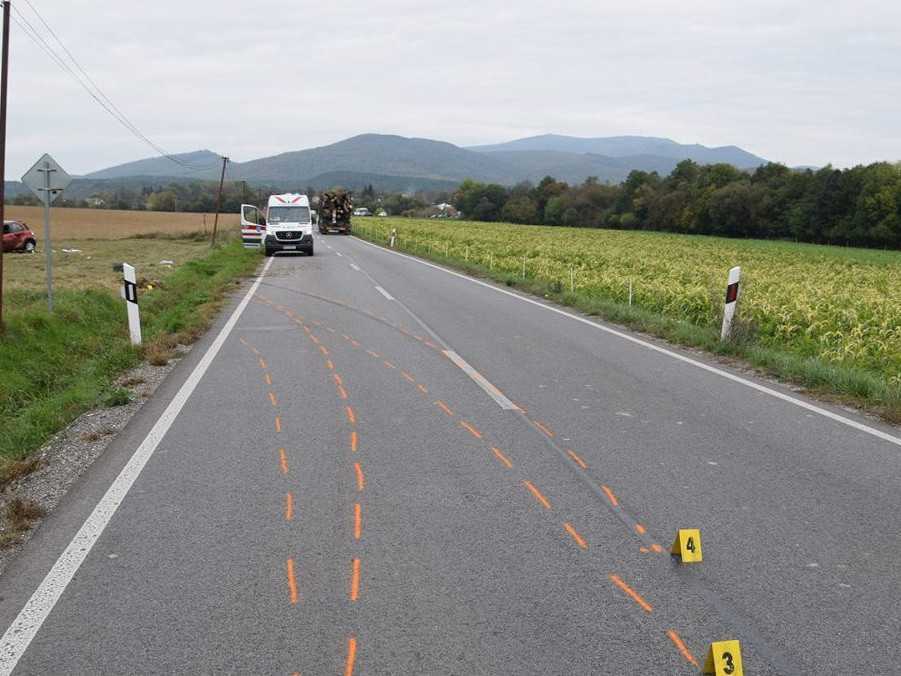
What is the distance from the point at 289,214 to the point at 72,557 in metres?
30.0

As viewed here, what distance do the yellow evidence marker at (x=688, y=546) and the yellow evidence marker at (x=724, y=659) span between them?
1021mm

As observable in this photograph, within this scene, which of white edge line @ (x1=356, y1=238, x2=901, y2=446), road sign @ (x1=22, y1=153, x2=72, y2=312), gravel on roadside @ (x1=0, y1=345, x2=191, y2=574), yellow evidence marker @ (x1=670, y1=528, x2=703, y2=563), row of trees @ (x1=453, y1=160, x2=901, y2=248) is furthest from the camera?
row of trees @ (x1=453, y1=160, x2=901, y2=248)

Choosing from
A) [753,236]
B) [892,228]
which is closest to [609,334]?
[892,228]

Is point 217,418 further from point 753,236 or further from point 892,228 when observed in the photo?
point 753,236

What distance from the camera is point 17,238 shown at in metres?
34.4

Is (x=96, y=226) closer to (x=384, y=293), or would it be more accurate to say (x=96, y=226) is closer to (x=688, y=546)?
(x=384, y=293)

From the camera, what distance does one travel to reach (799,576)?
3961 mm

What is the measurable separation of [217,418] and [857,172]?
74.9 metres

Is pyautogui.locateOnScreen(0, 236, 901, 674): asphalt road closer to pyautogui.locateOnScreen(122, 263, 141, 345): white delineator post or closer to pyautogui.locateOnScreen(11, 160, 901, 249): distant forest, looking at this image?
pyautogui.locateOnScreen(122, 263, 141, 345): white delineator post

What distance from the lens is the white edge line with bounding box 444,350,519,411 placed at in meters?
7.56

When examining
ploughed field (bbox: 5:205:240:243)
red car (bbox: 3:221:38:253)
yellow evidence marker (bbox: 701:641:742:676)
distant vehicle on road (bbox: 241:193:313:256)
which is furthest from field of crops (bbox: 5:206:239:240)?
yellow evidence marker (bbox: 701:641:742:676)

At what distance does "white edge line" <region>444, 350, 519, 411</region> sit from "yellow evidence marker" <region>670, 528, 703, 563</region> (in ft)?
10.7

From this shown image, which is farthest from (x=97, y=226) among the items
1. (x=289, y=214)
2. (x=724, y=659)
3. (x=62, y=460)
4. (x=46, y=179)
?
(x=724, y=659)

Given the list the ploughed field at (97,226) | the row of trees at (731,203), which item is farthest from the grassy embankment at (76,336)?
the row of trees at (731,203)
